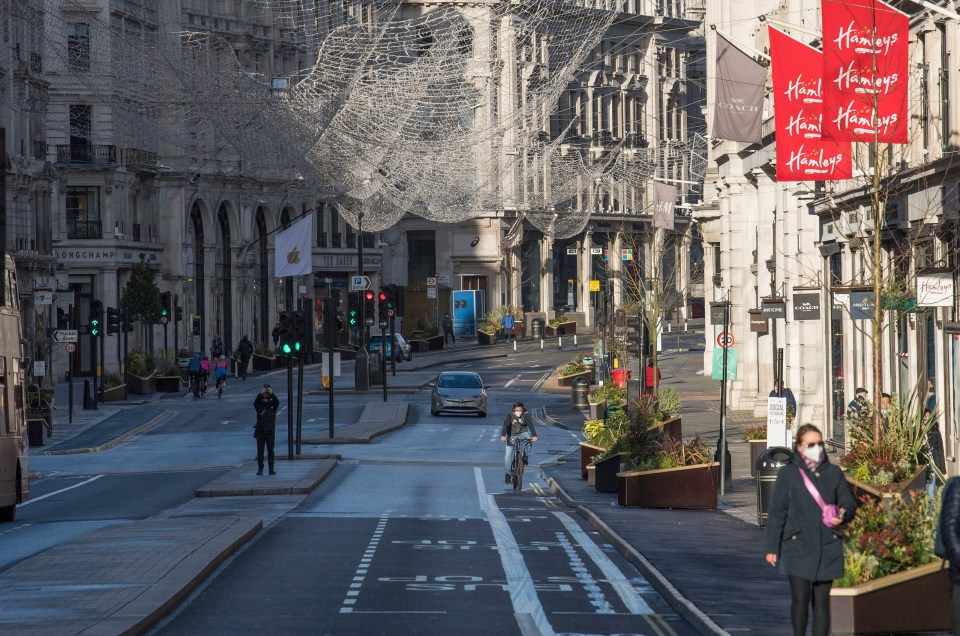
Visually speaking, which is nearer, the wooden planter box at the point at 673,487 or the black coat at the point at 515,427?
the wooden planter box at the point at 673,487

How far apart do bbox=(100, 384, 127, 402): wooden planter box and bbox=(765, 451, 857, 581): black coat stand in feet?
181

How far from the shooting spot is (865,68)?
2322 centimetres

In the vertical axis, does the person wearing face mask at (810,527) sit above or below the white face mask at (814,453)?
below

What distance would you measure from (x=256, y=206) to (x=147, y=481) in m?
63.4

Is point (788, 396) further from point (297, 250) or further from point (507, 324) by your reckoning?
point (507, 324)

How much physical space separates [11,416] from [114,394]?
38.2 metres

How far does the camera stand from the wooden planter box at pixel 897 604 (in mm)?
12469

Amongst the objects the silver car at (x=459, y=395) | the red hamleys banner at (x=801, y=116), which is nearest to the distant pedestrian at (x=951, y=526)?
the red hamleys banner at (x=801, y=116)

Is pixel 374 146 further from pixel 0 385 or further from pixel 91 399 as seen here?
pixel 0 385

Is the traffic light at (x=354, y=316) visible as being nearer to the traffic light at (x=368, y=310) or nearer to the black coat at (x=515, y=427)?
the traffic light at (x=368, y=310)

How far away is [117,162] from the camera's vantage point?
81312 millimetres

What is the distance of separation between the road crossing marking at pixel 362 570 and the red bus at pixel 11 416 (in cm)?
626

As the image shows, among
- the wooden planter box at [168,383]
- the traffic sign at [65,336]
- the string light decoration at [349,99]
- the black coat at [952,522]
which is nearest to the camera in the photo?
the black coat at [952,522]

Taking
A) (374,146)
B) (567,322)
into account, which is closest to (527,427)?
(374,146)
